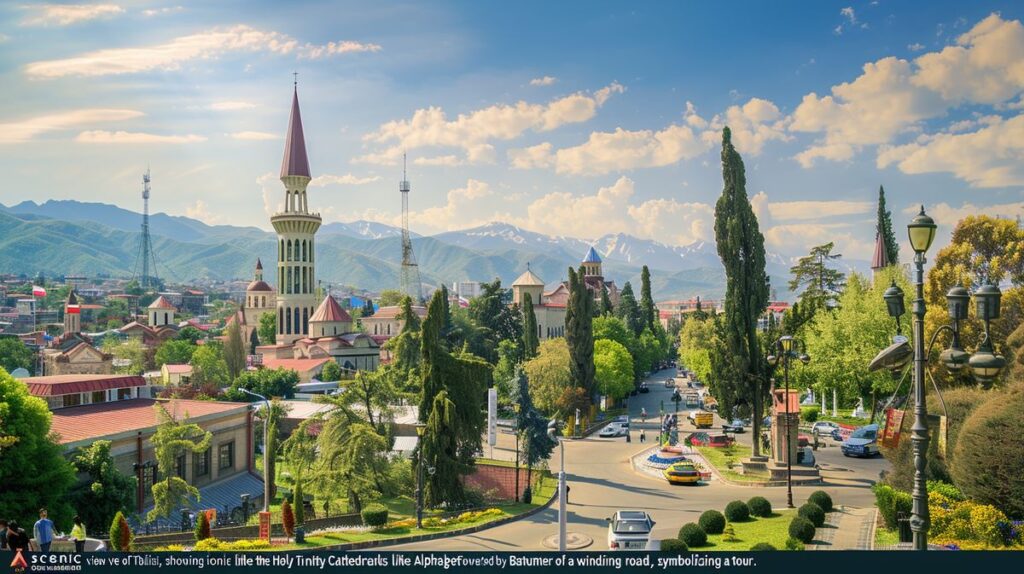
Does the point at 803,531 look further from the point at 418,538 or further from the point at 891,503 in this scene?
the point at 418,538

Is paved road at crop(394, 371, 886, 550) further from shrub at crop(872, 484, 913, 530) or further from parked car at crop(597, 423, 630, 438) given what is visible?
parked car at crop(597, 423, 630, 438)

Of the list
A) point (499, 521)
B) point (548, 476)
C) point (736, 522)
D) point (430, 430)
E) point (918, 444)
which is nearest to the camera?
point (918, 444)

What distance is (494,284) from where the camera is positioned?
70.4m

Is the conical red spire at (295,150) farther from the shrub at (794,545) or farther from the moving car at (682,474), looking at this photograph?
the shrub at (794,545)

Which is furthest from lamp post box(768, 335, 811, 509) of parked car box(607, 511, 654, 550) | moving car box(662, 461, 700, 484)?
parked car box(607, 511, 654, 550)

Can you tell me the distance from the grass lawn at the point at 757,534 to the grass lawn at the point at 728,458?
767 centimetres

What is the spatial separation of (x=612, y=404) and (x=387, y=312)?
52295 mm

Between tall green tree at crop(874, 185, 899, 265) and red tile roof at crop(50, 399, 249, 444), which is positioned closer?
red tile roof at crop(50, 399, 249, 444)

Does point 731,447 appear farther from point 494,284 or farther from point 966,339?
point 494,284

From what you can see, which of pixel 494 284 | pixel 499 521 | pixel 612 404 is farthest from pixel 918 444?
pixel 494 284

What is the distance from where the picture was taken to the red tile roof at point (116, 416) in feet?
85.7

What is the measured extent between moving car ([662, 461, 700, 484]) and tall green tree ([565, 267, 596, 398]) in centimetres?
1928

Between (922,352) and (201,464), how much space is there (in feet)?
95.4

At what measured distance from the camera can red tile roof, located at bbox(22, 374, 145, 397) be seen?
3011 cm
